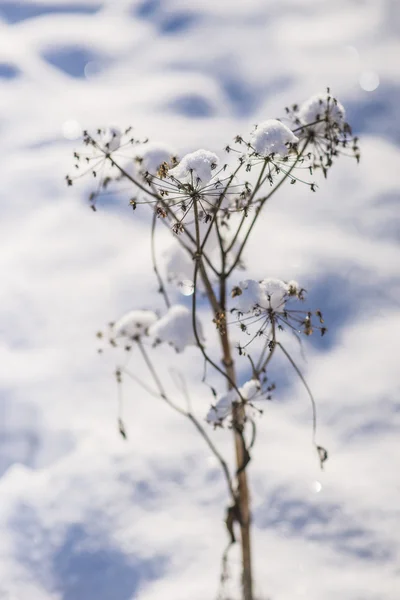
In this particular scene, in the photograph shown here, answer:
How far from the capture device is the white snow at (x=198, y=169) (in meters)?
2.20

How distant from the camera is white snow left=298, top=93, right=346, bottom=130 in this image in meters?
2.76

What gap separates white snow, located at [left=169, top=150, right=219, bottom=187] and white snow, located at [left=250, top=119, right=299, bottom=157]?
172mm

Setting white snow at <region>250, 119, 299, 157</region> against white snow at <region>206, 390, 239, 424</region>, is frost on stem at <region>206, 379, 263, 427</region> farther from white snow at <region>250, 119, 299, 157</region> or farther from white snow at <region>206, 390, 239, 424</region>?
white snow at <region>250, 119, 299, 157</region>

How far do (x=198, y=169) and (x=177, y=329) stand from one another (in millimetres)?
966

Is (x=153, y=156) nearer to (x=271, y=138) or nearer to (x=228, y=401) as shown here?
(x=271, y=138)

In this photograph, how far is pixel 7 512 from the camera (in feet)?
15.9

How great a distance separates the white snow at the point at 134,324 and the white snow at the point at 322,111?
1.29m

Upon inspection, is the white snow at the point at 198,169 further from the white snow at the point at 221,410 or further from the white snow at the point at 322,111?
the white snow at the point at 221,410

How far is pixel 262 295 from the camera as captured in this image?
8.10ft

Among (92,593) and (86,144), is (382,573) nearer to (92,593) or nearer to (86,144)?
(92,593)

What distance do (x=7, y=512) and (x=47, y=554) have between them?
0.54 metres

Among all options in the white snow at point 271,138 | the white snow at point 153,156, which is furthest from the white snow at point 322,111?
the white snow at point 153,156

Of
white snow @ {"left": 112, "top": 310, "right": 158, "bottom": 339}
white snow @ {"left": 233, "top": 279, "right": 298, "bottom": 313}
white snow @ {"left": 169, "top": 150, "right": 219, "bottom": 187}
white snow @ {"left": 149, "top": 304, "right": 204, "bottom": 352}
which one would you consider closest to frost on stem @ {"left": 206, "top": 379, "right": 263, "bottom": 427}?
white snow @ {"left": 149, "top": 304, "right": 204, "bottom": 352}

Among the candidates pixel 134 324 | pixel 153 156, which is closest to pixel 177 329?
pixel 134 324
